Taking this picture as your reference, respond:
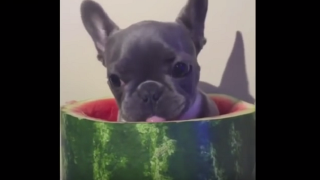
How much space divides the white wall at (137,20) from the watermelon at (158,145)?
0.06m

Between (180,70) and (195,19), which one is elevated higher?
(195,19)

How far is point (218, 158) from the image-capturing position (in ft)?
4.80

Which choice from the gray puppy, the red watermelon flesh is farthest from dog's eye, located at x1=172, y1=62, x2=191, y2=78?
the red watermelon flesh

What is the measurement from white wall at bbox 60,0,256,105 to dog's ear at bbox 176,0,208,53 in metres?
0.01

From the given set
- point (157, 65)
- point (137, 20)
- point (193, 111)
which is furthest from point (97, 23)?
point (193, 111)

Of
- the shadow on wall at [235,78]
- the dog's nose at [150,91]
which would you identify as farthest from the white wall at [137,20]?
the dog's nose at [150,91]

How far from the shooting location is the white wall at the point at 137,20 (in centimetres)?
147

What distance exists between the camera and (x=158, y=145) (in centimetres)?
142

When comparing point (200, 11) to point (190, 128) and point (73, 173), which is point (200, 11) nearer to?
point (190, 128)

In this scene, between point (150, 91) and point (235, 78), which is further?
point (235, 78)

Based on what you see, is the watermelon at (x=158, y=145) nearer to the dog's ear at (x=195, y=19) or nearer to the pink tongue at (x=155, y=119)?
the pink tongue at (x=155, y=119)

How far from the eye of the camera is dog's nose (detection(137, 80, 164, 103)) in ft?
4.70

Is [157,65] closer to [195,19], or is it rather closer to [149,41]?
[149,41]

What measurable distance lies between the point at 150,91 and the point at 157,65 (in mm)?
73
